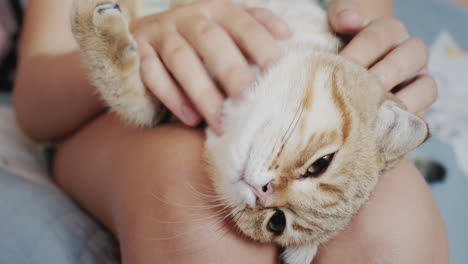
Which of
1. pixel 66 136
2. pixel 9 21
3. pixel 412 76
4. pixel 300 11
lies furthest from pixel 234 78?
pixel 9 21

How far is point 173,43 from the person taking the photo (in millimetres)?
810

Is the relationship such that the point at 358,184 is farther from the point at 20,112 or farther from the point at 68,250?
the point at 20,112

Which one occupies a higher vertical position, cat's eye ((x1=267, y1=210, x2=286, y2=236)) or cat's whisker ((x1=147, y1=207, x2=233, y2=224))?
cat's whisker ((x1=147, y1=207, x2=233, y2=224))

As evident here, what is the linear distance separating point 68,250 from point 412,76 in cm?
95

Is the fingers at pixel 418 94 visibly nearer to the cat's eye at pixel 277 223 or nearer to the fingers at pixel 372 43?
the fingers at pixel 372 43

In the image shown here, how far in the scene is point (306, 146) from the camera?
2.23 feet

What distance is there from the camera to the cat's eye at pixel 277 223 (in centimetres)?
75

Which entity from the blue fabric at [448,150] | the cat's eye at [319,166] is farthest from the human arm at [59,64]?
the blue fabric at [448,150]

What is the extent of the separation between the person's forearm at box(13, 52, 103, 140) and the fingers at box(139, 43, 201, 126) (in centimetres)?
36

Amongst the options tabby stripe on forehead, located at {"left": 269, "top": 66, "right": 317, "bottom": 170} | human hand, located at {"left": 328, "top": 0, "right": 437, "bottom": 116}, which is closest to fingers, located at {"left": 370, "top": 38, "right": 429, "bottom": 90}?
human hand, located at {"left": 328, "top": 0, "right": 437, "bottom": 116}

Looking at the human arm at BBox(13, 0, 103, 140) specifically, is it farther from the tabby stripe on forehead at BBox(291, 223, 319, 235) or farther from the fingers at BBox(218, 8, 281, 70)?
the tabby stripe on forehead at BBox(291, 223, 319, 235)

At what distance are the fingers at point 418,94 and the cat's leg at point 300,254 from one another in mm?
421

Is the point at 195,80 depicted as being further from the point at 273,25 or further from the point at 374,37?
the point at 374,37

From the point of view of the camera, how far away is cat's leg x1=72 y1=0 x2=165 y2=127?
0.82 m
